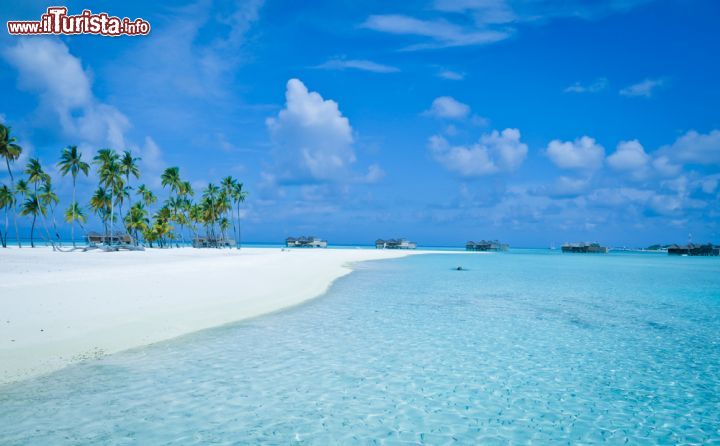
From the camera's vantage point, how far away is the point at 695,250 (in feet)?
379

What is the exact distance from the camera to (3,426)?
5.63m

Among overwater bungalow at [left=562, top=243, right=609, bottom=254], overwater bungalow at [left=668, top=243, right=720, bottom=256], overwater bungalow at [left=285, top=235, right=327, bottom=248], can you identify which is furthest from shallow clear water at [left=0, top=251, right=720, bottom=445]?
overwater bungalow at [left=668, top=243, right=720, bottom=256]

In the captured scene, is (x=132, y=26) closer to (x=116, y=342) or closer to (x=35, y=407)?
(x=116, y=342)

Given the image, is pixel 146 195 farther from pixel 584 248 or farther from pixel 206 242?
pixel 584 248

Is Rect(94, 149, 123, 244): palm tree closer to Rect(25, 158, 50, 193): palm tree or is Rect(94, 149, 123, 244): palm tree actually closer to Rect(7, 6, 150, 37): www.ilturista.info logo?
Rect(25, 158, 50, 193): palm tree

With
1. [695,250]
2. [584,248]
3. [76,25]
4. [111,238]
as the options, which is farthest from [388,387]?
[695,250]

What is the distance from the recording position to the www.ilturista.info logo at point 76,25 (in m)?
19.8

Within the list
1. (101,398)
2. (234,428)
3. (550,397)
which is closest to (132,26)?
(101,398)

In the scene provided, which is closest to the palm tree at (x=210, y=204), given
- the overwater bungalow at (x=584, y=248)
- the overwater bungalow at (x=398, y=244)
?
the overwater bungalow at (x=398, y=244)

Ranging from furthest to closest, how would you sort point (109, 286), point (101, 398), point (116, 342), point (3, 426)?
point (109, 286), point (116, 342), point (101, 398), point (3, 426)

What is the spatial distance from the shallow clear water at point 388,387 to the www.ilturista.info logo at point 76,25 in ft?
53.5

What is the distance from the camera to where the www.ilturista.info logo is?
19766 mm

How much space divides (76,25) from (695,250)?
142589 millimetres

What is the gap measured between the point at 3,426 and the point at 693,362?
13271 millimetres
